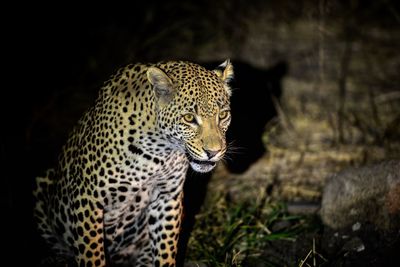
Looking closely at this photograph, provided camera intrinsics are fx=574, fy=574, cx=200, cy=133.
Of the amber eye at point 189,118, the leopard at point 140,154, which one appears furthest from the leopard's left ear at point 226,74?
the amber eye at point 189,118

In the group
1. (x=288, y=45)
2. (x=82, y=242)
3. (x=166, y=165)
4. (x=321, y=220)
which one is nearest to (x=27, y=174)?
(x=82, y=242)

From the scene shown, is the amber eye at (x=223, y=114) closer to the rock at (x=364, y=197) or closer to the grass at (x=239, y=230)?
the grass at (x=239, y=230)

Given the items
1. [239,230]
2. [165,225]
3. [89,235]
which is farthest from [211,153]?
[239,230]

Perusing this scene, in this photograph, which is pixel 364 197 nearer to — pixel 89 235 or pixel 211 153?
pixel 211 153

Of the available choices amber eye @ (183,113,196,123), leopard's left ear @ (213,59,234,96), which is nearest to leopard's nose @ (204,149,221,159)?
amber eye @ (183,113,196,123)

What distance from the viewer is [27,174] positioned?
7.63 meters

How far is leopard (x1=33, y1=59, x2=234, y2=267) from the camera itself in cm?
486

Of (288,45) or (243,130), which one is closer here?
(243,130)

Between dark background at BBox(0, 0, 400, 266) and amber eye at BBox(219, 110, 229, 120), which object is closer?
amber eye at BBox(219, 110, 229, 120)

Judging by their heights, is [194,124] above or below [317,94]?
above

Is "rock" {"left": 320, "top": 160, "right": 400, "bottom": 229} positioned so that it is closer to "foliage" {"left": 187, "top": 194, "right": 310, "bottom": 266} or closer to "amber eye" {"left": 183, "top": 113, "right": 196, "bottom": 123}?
"foliage" {"left": 187, "top": 194, "right": 310, "bottom": 266}

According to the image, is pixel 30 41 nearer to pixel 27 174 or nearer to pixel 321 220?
pixel 27 174

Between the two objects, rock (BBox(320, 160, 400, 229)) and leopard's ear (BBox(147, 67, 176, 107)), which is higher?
leopard's ear (BBox(147, 67, 176, 107))

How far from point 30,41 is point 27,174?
4539mm
